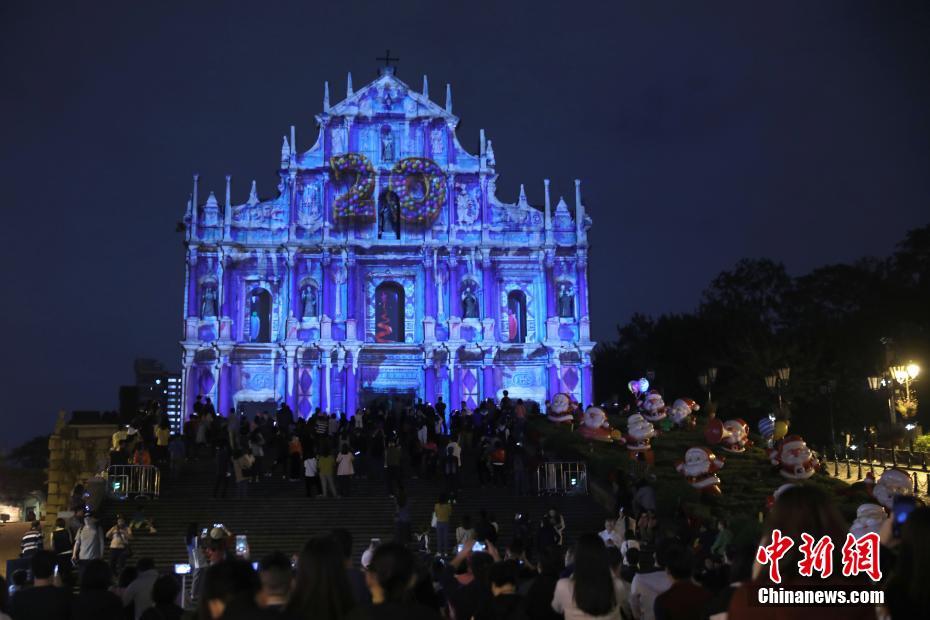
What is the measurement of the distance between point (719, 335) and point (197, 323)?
27621 mm

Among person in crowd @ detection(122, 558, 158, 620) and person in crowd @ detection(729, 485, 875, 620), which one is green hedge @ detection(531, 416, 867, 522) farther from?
person in crowd @ detection(729, 485, 875, 620)

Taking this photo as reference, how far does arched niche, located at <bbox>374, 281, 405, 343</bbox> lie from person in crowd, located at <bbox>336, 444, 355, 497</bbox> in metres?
22.3

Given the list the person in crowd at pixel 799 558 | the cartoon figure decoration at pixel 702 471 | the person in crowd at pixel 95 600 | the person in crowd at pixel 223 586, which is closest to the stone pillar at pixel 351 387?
the cartoon figure decoration at pixel 702 471

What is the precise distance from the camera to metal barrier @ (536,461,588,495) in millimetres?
26750

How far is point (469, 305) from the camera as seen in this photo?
47938 mm

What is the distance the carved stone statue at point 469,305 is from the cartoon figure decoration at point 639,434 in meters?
20.4

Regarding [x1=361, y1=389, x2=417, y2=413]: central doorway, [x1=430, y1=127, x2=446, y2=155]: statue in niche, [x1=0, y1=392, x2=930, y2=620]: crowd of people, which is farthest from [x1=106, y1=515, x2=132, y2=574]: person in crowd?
[x1=430, y1=127, x2=446, y2=155]: statue in niche

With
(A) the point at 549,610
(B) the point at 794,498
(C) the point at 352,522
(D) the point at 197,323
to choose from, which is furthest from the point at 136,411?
(B) the point at 794,498

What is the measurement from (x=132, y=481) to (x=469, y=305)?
24291 millimetres

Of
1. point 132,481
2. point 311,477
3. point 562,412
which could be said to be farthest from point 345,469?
point 562,412

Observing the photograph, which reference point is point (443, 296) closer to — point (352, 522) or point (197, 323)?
point (197, 323)

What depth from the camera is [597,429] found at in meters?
30.0

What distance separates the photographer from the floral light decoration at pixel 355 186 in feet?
157

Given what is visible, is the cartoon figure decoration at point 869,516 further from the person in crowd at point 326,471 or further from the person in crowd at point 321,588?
the person in crowd at point 326,471
